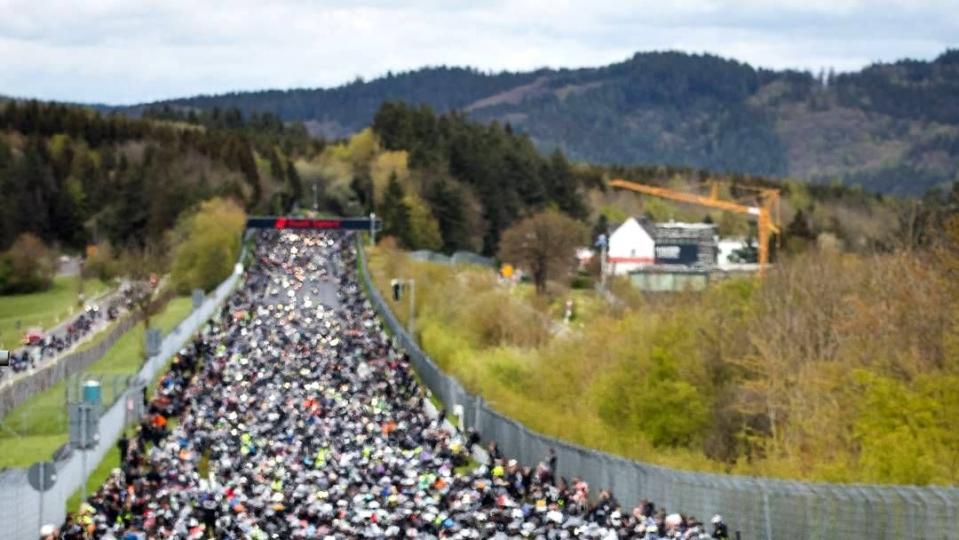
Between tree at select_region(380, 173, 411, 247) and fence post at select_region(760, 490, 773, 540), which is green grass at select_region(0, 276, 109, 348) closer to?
tree at select_region(380, 173, 411, 247)

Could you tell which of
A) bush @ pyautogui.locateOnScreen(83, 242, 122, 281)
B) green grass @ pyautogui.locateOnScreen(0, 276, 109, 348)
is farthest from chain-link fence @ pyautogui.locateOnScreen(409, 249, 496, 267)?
green grass @ pyautogui.locateOnScreen(0, 276, 109, 348)

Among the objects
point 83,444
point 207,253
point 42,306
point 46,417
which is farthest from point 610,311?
point 83,444

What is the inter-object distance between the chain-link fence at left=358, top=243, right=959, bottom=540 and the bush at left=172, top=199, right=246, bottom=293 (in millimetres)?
79490

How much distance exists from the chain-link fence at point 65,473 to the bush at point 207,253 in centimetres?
4868

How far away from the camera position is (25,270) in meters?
143

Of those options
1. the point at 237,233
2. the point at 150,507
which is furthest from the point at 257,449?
the point at 237,233

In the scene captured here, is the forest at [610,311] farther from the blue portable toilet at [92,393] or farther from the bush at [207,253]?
the blue portable toilet at [92,393]

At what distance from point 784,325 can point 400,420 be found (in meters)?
18.1

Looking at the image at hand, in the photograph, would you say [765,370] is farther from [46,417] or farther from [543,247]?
[543,247]

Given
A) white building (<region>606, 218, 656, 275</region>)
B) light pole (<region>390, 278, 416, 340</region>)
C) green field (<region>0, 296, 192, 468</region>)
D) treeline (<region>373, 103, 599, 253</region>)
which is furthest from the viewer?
white building (<region>606, 218, 656, 275</region>)

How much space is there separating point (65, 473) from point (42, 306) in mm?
92344

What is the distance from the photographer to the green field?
55.0m

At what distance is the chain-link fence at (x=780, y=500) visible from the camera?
2764 cm

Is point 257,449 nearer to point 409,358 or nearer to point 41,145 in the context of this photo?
point 409,358
